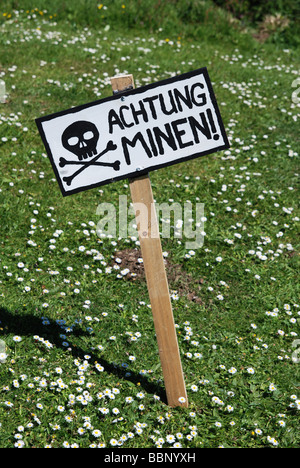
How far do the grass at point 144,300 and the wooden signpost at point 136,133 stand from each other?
1.41 m

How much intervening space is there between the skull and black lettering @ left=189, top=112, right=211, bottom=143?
1.97ft

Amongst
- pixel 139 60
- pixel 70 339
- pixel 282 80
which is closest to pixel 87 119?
pixel 70 339

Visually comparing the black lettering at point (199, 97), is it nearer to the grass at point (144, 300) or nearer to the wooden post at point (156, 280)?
the wooden post at point (156, 280)

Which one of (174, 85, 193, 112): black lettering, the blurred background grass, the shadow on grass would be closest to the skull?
(174, 85, 193, 112): black lettering

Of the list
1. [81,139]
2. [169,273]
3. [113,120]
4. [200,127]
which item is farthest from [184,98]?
[169,273]

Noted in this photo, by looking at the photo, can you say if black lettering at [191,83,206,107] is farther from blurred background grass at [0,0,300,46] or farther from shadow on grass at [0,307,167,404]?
blurred background grass at [0,0,300,46]

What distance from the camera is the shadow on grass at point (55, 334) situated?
3.80m

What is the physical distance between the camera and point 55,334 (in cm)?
405

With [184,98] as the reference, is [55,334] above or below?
below

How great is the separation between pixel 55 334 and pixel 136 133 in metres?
1.89

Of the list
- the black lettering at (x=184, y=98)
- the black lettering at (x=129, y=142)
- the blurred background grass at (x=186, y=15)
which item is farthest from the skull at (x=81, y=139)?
the blurred background grass at (x=186, y=15)

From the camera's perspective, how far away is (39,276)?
4645 millimetres

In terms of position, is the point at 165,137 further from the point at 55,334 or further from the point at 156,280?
the point at 55,334

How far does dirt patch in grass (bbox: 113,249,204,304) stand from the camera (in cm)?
484
